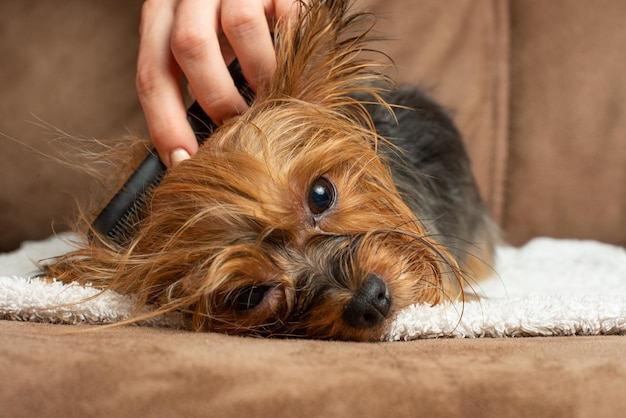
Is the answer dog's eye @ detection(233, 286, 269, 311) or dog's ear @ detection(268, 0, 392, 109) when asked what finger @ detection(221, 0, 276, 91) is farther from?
dog's eye @ detection(233, 286, 269, 311)

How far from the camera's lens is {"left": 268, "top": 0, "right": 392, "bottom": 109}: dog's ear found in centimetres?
167

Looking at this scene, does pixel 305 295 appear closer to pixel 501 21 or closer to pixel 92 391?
pixel 92 391

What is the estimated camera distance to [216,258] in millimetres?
1402

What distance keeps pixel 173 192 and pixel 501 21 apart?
164cm

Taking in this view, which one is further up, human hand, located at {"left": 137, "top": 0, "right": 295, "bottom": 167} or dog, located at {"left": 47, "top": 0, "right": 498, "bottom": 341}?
human hand, located at {"left": 137, "top": 0, "right": 295, "bottom": 167}

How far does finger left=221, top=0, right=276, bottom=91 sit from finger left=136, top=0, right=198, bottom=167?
18 cm

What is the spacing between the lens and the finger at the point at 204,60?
1.62m

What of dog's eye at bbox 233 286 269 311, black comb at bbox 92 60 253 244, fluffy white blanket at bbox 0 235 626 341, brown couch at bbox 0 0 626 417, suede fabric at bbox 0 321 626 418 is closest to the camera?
suede fabric at bbox 0 321 626 418

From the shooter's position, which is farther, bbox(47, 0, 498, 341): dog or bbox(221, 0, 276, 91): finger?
bbox(221, 0, 276, 91): finger

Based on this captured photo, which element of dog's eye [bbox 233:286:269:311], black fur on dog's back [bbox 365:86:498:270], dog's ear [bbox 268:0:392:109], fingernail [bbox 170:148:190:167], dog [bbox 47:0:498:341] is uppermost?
dog's ear [bbox 268:0:392:109]

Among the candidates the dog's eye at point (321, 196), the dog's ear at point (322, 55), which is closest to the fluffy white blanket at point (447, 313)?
the dog's eye at point (321, 196)

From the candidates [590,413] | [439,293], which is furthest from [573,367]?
[439,293]

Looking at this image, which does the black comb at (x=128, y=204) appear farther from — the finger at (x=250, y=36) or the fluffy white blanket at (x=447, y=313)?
the finger at (x=250, y=36)

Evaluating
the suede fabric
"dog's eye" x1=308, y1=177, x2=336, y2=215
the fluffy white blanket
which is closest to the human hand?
"dog's eye" x1=308, y1=177, x2=336, y2=215
